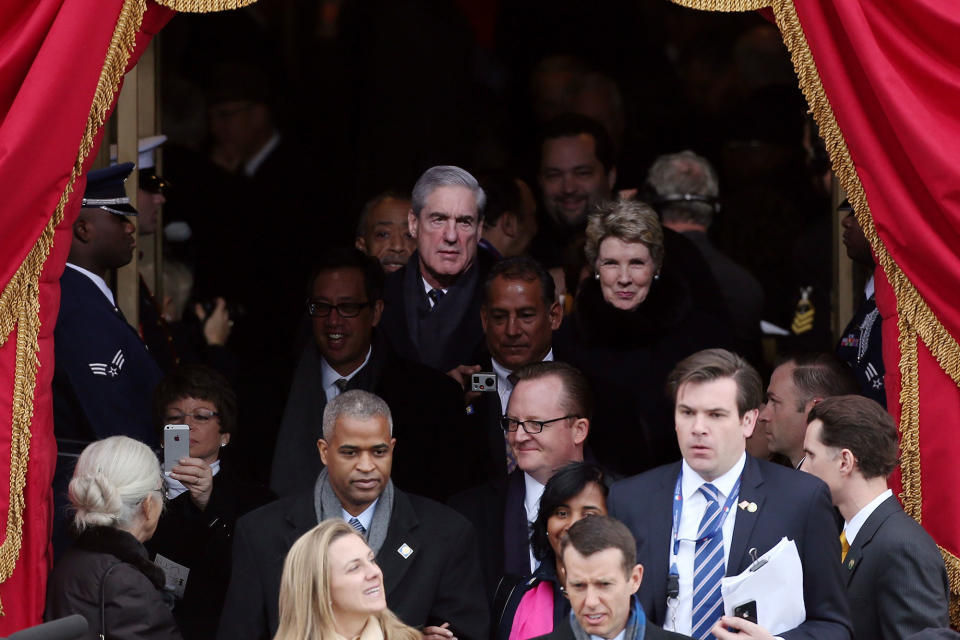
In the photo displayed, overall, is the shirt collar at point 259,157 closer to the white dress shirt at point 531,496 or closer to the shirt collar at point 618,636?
the white dress shirt at point 531,496

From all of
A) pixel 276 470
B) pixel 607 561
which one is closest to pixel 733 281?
pixel 276 470

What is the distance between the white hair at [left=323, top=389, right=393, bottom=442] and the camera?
609 cm

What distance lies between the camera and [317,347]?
7172 millimetres

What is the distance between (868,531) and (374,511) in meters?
1.73

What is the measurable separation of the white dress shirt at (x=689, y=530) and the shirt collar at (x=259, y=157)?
203 inches

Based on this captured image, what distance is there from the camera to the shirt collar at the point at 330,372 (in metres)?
7.11

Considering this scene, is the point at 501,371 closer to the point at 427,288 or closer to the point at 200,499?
the point at 427,288

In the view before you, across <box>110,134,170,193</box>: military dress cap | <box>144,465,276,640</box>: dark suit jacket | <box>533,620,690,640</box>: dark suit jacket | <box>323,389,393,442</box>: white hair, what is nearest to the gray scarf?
<box>323,389,393,442</box>: white hair

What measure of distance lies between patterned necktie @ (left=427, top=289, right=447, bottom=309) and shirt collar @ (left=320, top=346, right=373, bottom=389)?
1.34 feet

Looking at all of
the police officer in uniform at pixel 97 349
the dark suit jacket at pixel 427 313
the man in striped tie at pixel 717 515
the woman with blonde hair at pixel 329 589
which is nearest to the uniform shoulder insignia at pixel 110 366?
the police officer in uniform at pixel 97 349

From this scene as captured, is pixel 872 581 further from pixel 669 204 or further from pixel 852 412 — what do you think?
pixel 669 204

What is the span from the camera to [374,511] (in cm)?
613

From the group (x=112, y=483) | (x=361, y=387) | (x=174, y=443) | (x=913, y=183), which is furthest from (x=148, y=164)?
(x=913, y=183)

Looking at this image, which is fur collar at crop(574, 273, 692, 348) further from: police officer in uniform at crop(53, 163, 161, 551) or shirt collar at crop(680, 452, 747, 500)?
police officer in uniform at crop(53, 163, 161, 551)
